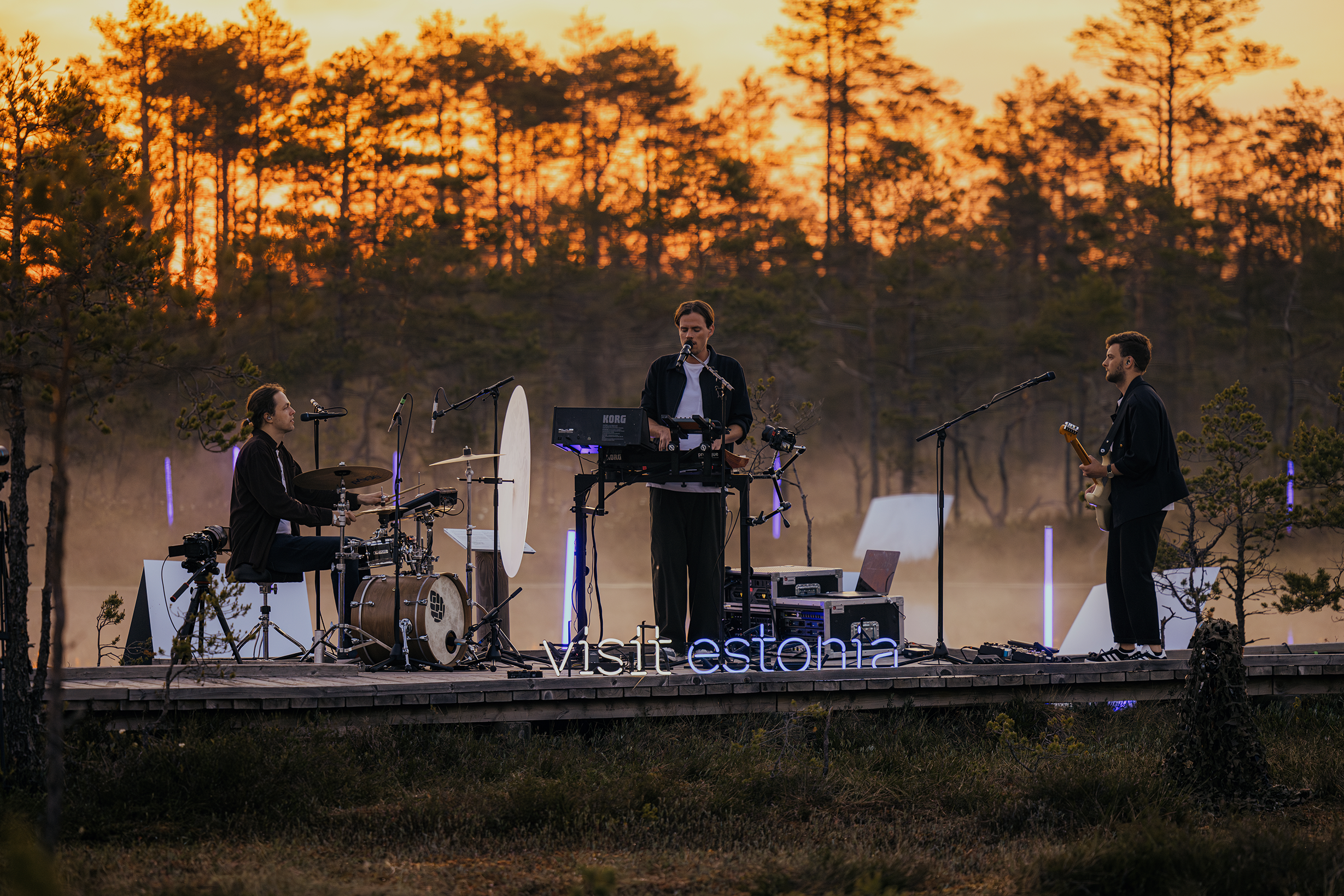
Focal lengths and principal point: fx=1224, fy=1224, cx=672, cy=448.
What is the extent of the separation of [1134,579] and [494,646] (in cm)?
337

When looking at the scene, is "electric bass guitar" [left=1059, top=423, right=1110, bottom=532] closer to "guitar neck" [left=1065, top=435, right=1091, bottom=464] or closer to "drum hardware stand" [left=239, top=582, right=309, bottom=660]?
"guitar neck" [left=1065, top=435, right=1091, bottom=464]

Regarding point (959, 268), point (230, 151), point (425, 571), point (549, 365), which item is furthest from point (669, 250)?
point (425, 571)

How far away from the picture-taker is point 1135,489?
6.22 meters

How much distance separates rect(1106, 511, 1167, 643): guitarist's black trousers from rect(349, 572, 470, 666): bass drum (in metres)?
3.38

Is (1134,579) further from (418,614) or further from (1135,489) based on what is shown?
(418,614)

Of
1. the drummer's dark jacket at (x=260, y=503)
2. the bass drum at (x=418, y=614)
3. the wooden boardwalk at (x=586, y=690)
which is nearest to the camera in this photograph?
the wooden boardwalk at (x=586, y=690)

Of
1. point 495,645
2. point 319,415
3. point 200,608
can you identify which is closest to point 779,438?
point 495,645

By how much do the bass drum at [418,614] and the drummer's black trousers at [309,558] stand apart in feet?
0.85

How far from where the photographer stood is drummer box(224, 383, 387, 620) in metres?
6.71

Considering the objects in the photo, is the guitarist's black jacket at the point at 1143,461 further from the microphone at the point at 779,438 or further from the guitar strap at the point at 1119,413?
the microphone at the point at 779,438

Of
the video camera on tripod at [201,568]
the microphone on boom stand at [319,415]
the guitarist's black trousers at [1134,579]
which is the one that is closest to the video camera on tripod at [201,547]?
the video camera on tripod at [201,568]

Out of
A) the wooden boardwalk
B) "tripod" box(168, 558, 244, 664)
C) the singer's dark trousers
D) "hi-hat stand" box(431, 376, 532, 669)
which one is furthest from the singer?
"tripod" box(168, 558, 244, 664)

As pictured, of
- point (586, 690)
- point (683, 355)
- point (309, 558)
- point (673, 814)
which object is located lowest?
point (673, 814)

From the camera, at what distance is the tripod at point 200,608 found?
16.5ft
